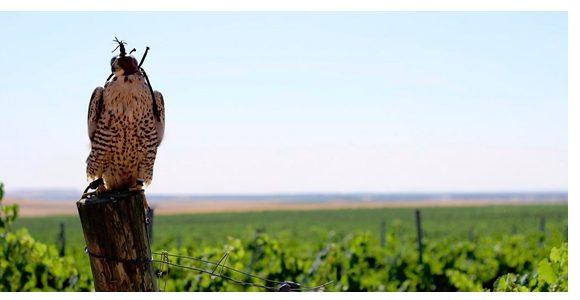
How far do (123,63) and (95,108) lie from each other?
34 cm

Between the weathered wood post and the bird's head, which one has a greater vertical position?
the bird's head

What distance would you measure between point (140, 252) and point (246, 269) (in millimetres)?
6907

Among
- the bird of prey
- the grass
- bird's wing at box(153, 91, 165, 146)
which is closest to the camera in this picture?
the bird of prey

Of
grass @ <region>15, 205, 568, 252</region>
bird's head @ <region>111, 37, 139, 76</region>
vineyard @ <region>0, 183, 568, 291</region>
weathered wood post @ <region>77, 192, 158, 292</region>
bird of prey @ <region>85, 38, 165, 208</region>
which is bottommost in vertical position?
grass @ <region>15, 205, 568, 252</region>

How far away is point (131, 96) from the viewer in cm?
350

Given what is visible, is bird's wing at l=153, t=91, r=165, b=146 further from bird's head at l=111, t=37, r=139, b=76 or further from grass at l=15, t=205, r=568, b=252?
grass at l=15, t=205, r=568, b=252

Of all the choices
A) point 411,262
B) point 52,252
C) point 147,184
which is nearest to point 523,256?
point 411,262

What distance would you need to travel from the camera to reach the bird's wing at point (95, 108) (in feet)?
11.8

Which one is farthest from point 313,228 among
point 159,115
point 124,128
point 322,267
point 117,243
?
point 117,243

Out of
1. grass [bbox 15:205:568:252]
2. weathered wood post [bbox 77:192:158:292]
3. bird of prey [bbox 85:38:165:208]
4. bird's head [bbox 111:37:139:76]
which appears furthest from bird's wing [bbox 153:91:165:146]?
grass [bbox 15:205:568:252]

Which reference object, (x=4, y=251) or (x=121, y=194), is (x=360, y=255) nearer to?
(x=4, y=251)

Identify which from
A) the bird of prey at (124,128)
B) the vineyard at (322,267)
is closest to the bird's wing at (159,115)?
the bird of prey at (124,128)

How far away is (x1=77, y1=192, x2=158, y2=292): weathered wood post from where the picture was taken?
3.35 meters

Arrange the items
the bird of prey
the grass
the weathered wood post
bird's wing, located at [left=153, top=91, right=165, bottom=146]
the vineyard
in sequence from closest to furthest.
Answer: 1. the weathered wood post
2. the bird of prey
3. bird's wing, located at [left=153, top=91, right=165, bottom=146]
4. the vineyard
5. the grass
